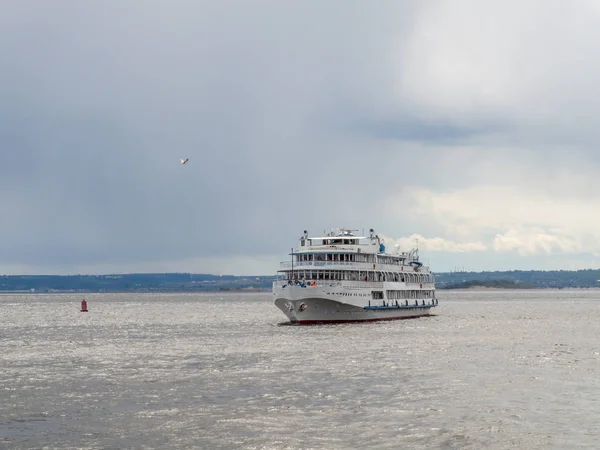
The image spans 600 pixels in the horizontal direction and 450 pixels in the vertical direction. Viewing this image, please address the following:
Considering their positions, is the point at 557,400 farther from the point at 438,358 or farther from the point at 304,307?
the point at 304,307

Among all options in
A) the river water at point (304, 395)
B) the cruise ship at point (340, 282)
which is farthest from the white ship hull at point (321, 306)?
the river water at point (304, 395)

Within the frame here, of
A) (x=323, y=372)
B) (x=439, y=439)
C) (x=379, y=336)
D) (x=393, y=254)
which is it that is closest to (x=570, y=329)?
(x=393, y=254)

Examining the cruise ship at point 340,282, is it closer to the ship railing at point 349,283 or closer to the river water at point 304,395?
the ship railing at point 349,283

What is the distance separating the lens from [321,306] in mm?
107188

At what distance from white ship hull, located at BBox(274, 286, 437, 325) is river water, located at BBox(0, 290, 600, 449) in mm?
17434

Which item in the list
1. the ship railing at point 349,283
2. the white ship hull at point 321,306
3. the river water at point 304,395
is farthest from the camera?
the ship railing at point 349,283

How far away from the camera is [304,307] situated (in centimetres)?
10694

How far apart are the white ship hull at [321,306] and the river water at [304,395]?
1743 centimetres

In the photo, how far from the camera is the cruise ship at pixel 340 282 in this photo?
106 m

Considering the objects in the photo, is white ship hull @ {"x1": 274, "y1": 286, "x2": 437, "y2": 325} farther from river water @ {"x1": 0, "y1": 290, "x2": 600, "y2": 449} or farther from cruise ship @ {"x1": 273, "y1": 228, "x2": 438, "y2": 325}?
river water @ {"x1": 0, "y1": 290, "x2": 600, "y2": 449}

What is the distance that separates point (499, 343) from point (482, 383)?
116 feet

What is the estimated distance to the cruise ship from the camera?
106 m

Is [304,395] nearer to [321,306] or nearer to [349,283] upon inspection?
[321,306]

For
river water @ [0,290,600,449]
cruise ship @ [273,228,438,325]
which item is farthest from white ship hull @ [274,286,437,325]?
river water @ [0,290,600,449]
